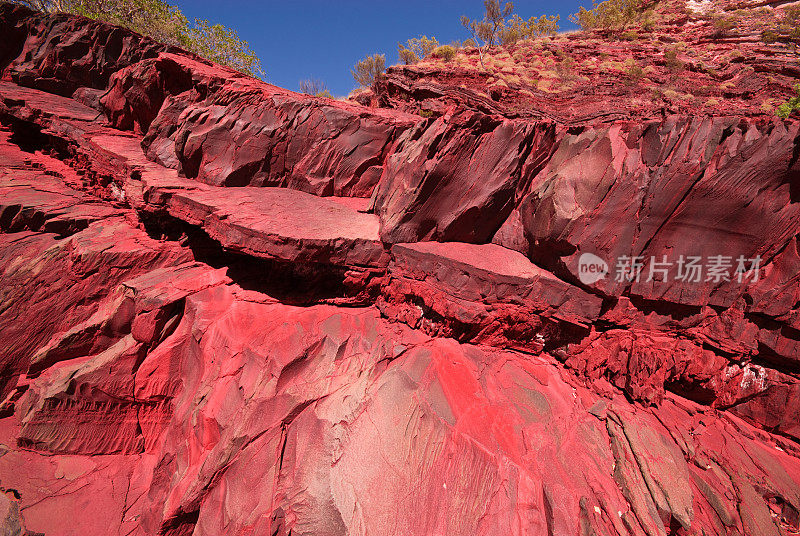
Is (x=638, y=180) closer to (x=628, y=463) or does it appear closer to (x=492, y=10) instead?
(x=628, y=463)

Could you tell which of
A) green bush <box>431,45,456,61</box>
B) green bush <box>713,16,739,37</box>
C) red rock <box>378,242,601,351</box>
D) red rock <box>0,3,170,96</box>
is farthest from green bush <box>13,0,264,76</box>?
green bush <box>713,16,739,37</box>

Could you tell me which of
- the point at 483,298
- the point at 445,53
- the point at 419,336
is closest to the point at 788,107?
A: the point at 483,298

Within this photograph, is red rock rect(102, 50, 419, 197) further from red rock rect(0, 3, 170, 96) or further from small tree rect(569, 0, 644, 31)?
small tree rect(569, 0, 644, 31)

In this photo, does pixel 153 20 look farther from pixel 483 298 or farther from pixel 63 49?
pixel 483 298

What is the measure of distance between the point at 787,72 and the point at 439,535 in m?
16.9

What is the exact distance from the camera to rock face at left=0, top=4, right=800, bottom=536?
133 inches

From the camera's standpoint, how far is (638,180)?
3973 millimetres

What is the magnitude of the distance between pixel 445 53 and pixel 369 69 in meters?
5.67

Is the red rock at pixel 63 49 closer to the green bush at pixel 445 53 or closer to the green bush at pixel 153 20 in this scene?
the green bush at pixel 153 20

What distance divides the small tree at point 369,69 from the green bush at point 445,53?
3.87 meters

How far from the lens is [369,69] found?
19391 mm

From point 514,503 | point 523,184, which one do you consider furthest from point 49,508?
point 523,184

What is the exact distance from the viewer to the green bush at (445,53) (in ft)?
53.8

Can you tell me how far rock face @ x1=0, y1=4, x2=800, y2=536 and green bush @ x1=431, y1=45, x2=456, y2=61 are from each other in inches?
552
